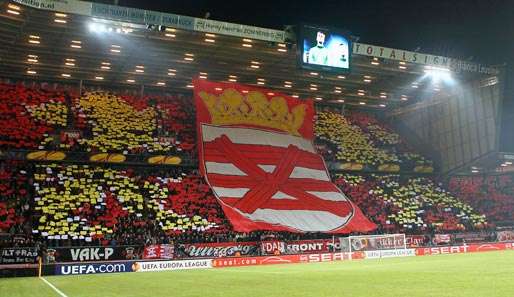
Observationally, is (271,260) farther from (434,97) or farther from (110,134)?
(434,97)

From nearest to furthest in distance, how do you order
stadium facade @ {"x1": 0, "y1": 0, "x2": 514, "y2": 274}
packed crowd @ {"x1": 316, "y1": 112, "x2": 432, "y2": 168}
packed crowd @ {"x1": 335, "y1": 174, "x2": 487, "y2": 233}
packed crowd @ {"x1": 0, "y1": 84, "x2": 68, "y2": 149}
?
stadium facade @ {"x1": 0, "y1": 0, "x2": 514, "y2": 274} < packed crowd @ {"x1": 0, "y1": 84, "x2": 68, "y2": 149} < packed crowd @ {"x1": 335, "y1": 174, "x2": 487, "y2": 233} < packed crowd @ {"x1": 316, "y1": 112, "x2": 432, "y2": 168}

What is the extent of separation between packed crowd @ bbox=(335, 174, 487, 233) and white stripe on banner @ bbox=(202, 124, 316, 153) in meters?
4.47

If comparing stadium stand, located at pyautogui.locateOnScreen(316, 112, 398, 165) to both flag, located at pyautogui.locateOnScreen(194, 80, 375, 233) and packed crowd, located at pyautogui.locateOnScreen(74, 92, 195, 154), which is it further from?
packed crowd, located at pyautogui.locateOnScreen(74, 92, 195, 154)

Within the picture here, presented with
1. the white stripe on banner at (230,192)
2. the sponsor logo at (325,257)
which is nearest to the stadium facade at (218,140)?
the white stripe on banner at (230,192)

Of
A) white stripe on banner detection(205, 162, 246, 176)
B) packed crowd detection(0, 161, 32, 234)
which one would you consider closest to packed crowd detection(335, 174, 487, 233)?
white stripe on banner detection(205, 162, 246, 176)

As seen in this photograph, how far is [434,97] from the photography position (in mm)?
46375

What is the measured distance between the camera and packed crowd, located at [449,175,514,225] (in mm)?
44156

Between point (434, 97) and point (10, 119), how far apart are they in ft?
111

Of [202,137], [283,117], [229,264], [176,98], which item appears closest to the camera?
[229,264]

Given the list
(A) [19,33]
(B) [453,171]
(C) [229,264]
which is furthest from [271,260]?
(B) [453,171]

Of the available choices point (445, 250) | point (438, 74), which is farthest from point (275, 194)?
point (438, 74)

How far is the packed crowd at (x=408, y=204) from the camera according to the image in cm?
3944

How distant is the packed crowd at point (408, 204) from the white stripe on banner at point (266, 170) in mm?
2741

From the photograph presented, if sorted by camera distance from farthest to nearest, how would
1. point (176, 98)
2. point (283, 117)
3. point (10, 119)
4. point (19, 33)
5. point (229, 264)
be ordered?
1. point (176, 98)
2. point (283, 117)
3. point (10, 119)
4. point (19, 33)
5. point (229, 264)
